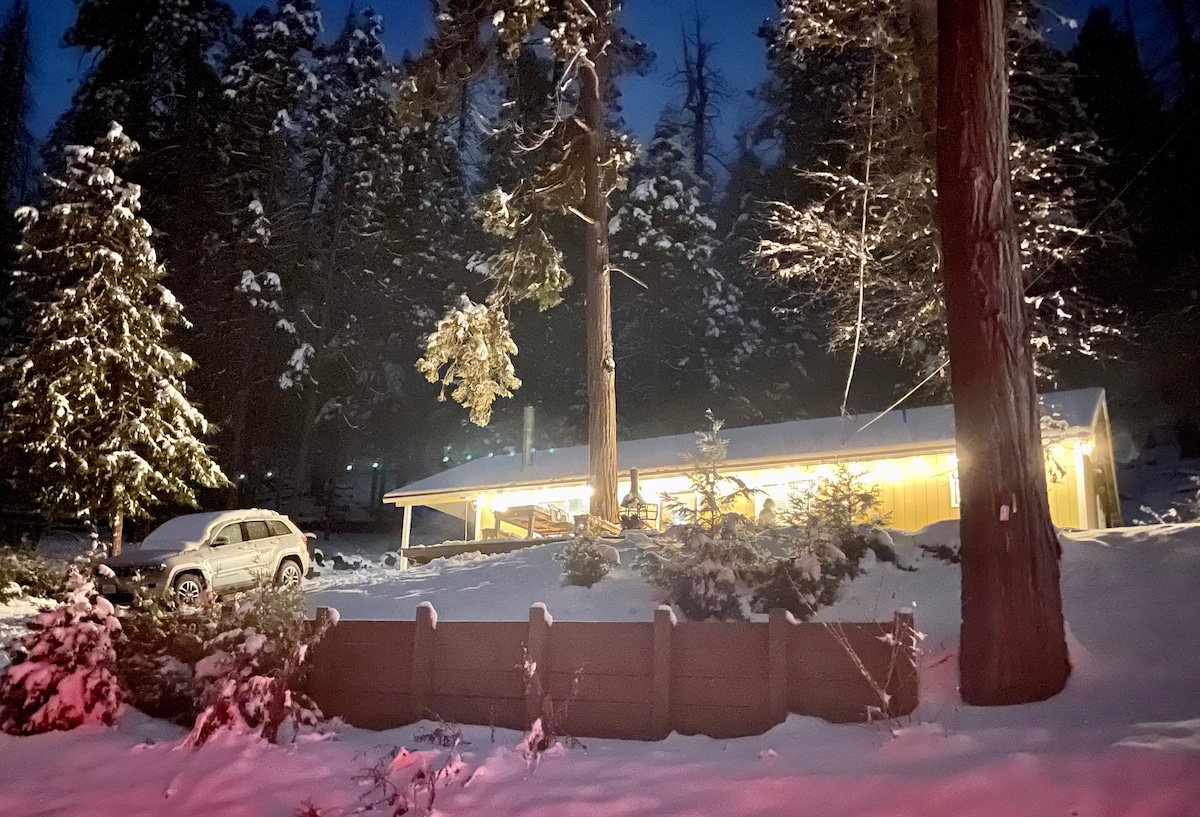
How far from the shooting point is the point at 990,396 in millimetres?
6574

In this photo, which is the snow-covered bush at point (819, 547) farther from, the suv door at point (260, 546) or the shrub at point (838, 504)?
the suv door at point (260, 546)

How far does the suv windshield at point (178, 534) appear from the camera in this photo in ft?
46.5

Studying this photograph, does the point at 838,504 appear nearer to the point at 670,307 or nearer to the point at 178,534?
the point at 178,534

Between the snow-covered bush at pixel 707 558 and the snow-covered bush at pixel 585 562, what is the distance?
85 cm

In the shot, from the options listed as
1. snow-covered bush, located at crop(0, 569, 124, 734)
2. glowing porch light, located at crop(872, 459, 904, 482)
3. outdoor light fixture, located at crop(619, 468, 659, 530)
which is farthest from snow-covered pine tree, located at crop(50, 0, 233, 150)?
snow-covered bush, located at crop(0, 569, 124, 734)

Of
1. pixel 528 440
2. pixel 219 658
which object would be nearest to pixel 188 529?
pixel 528 440

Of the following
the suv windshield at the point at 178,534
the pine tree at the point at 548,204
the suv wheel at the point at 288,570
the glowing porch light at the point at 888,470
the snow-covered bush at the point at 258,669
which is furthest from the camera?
the glowing porch light at the point at 888,470

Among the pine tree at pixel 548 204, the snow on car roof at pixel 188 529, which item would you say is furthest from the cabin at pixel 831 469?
the snow on car roof at pixel 188 529

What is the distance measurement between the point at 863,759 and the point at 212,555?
1190cm

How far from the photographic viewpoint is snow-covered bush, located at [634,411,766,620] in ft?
27.2

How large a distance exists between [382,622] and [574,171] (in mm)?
11549

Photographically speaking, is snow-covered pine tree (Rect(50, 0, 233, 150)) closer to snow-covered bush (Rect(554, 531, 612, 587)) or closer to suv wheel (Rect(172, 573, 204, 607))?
suv wheel (Rect(172, 573, 204, 607))

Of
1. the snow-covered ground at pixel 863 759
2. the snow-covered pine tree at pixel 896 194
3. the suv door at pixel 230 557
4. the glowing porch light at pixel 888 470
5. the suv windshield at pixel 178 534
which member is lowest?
the snow-covered ground at pixel 863 759

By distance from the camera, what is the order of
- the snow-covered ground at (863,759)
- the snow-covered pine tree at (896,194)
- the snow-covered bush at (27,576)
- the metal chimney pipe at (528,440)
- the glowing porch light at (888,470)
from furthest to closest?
the metal chimney pipe at (528,440)
the glowing porch light at (888,470)
the snow-covered bush at (27,576)
the snow-covered pine tree at (896,194)
the snow-covered ground at (863,759)
